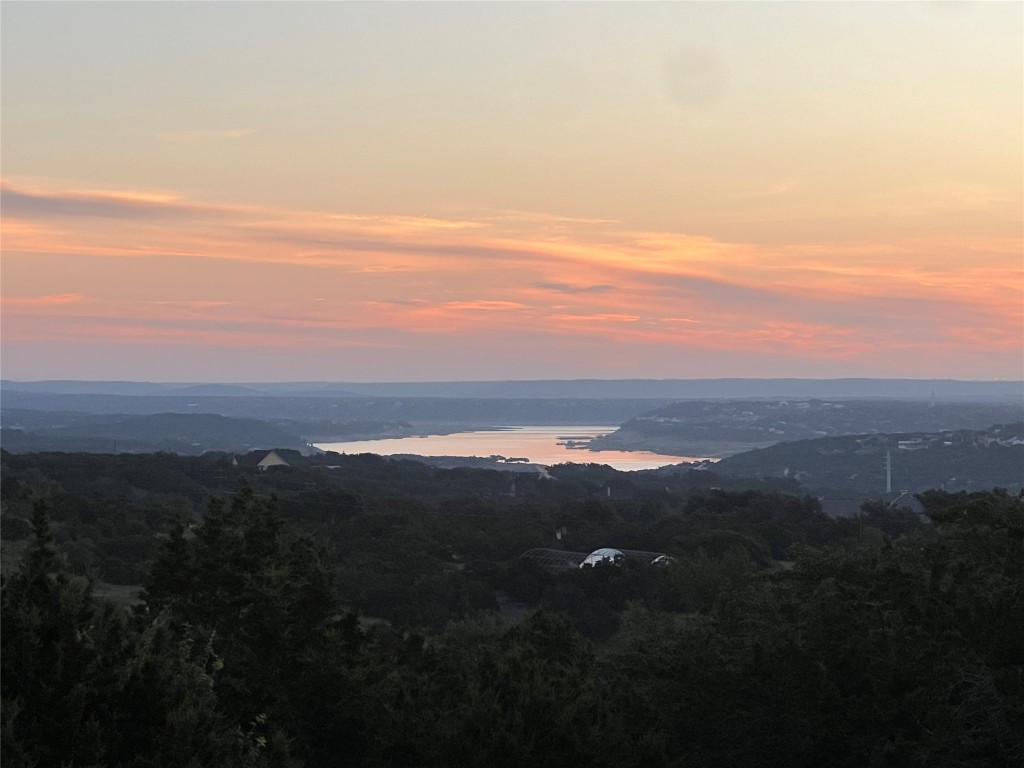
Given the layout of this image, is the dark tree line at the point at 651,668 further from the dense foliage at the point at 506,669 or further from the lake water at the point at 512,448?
the lake water at the point at 512,448

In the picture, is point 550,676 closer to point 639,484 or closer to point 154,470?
point 154,470

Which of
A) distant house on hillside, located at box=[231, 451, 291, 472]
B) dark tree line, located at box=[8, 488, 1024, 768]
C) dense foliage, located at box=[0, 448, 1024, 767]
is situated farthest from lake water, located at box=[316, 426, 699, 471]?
dense foliage, located at box=[0, 448, 1024, 767]

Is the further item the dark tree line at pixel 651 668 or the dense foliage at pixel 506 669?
the dark tree line at pixel 651 668

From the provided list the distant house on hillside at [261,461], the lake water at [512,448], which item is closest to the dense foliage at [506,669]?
the distant house on hillside at [261,461]

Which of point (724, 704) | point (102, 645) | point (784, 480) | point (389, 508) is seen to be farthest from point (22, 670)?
point (784, 480)

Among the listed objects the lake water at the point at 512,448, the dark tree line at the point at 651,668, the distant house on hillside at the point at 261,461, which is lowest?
the lake water at the point at 512,448
